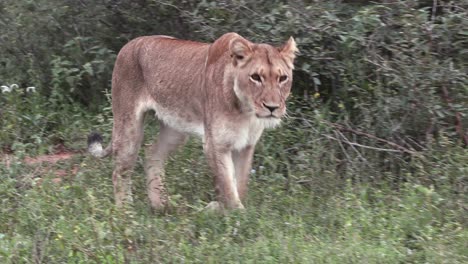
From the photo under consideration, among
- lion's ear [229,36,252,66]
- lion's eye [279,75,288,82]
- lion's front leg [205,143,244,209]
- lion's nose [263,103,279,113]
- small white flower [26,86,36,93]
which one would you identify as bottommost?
small white flower [26,86,36,93]

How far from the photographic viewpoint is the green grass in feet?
15.8

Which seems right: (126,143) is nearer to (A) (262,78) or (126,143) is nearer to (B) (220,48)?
(B) (220,48)

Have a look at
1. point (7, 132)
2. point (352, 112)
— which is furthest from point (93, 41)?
point (352, 112)

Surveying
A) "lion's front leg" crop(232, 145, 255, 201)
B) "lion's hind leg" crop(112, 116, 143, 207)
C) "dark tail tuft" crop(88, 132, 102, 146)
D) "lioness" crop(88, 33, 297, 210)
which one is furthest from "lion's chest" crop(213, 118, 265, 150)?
"dark tail tuft" crop(88, 132, 102, 146)

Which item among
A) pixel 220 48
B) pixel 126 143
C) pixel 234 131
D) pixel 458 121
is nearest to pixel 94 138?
pixel 126 143

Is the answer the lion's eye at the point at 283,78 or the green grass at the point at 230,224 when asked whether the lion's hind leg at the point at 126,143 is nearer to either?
the green grass at the point at 230,224

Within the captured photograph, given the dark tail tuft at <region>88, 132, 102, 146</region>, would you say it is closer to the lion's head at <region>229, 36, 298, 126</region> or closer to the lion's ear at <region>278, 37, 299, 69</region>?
the lion's head at <region>229, 36, 298, 126</region>

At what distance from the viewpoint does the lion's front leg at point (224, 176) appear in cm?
568

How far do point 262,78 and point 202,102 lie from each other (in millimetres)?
568

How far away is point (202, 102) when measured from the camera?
6012 mm

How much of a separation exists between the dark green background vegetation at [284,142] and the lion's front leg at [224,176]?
16 centimetres

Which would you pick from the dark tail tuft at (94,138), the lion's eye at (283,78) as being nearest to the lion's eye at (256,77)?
the lion's eye at (283,78)

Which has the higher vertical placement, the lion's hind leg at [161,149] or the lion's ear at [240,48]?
the lion's ear at [240,48]

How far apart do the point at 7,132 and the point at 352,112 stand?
2707 millimetres
